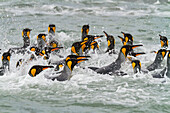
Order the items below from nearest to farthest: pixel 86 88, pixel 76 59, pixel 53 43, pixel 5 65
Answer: pixel 86 88 → pixel 76 59 → pixel 5 65 → pixel 53 43

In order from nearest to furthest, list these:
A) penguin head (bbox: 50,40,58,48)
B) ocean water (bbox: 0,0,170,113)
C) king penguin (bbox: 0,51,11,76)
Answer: ocean water (bbox: 0,0,170,113), king penguin (bbox: 0,51,11,76), penguin head (bbox: 50,40,58,48)

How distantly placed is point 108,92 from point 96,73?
3.72 feet

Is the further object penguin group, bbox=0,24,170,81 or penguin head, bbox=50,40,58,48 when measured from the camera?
penguin head, bbox=50,40,58,48

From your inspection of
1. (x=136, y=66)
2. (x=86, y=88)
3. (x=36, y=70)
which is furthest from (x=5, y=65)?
(x=136, y=66)

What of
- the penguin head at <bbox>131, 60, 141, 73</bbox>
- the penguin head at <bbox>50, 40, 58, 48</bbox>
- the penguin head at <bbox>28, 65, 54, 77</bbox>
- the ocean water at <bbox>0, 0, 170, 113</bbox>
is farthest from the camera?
the penguin head at <bbox>50, 40, 58, 48</bbox>

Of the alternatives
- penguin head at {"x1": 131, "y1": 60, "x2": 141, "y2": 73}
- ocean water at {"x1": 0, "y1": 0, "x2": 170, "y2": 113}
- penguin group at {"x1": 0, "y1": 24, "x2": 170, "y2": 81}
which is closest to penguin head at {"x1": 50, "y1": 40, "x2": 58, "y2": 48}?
penguin group at {"x1": 0, "y1": 24, "x2": 170, "y2": 81}

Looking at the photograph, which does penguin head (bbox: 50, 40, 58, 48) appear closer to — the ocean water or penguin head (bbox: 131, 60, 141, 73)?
the ocean water

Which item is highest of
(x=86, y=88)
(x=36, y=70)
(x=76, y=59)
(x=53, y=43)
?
(x=53, y=43)

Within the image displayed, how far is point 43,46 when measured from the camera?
8.73 meters

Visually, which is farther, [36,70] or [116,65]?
[116,65]

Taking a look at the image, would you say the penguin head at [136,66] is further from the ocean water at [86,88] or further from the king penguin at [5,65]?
the king penguin at [5,65]

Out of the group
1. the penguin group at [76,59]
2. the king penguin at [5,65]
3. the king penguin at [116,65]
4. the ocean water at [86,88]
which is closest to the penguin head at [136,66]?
the penguin group at [76,59]

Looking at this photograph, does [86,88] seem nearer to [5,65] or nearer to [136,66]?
[136,66]

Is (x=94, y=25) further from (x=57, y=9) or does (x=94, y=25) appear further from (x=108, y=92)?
(x=108, y=92)
